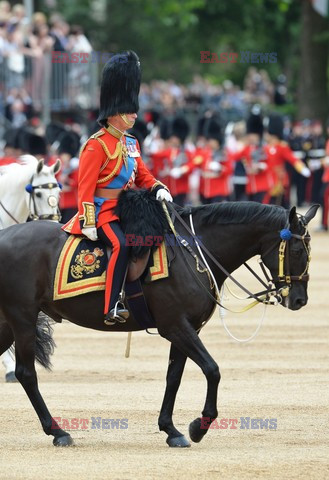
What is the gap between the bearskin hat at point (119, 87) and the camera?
7.80 m

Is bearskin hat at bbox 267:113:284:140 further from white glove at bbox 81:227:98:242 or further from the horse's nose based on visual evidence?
white glove at bbox 81:227:98:242

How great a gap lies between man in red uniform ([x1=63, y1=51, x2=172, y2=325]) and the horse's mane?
252 mm

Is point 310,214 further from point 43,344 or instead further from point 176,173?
point 176,173

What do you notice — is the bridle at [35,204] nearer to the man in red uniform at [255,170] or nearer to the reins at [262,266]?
the reins at [262,266]

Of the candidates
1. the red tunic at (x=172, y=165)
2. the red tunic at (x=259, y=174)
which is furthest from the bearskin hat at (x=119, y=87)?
the red tunic at (x=172, y=165)

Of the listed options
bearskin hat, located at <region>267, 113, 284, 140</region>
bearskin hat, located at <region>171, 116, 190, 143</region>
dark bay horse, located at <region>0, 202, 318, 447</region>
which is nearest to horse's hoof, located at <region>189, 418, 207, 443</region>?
dark bay horse, located at <region>0, 202, 318, 447</region>

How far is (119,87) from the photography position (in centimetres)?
783

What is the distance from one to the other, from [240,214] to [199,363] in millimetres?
919

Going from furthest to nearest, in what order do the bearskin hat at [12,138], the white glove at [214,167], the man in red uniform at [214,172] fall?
the man in red uniform at [214,172] < the white glove at [214,167] < the bearskin hat at [12,138]

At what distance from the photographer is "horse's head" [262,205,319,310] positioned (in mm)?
7473

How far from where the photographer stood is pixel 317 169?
2828 centimetres

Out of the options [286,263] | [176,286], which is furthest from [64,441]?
[286,263]

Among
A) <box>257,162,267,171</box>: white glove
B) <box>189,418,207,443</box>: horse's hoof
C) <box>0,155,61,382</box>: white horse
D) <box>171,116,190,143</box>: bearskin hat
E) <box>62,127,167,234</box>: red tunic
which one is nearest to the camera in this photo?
<box>189,418,207,443</box>: horse's hoof

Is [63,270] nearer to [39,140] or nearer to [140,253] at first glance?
[140,253]
